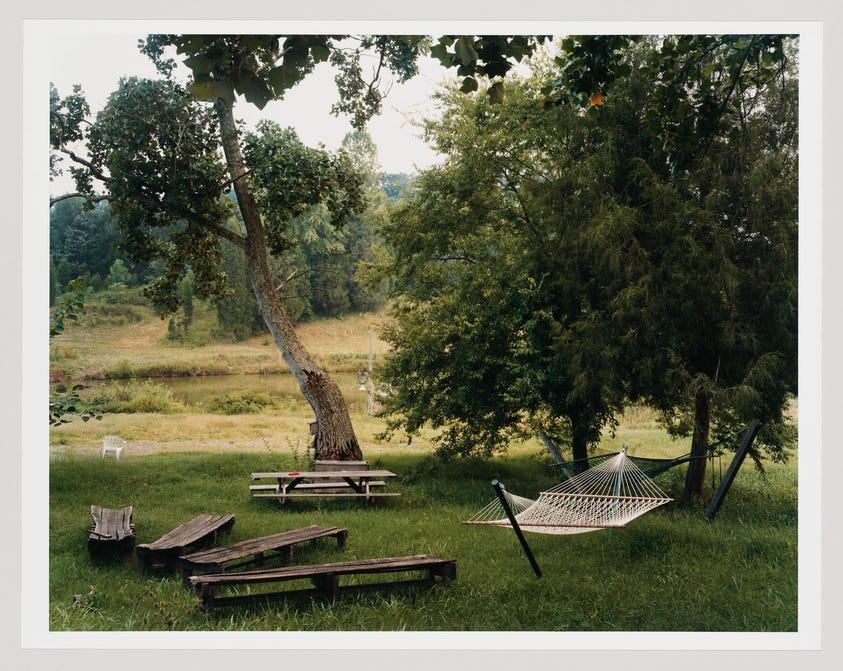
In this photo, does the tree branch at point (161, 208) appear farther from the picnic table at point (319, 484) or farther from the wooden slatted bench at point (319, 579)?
the wooden slatted bench at point (319, 579)

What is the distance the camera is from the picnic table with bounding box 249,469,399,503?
489 cm

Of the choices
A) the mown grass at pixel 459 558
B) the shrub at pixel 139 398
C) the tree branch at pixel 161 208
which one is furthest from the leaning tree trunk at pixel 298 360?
the shrub at pixel 139 398

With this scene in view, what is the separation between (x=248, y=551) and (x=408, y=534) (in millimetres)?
1103

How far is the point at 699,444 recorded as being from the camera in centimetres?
484

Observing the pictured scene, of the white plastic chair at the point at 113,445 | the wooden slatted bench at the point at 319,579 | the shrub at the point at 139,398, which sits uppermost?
the shrub at the point at 139,398

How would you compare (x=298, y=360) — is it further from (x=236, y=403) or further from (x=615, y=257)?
(x=615, y=257)

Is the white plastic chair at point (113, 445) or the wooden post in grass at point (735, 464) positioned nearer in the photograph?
the wooden post in grass at point (735, 464)

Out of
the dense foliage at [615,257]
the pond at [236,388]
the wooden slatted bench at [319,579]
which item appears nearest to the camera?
the wooden slatted bench at [319,579]

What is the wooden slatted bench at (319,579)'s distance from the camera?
306 cm

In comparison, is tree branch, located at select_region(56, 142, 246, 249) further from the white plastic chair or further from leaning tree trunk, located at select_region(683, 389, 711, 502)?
leaning tree trunk, located at select_region(683, 389, 711, 502)

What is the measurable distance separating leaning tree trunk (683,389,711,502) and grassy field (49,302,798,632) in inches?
7.4

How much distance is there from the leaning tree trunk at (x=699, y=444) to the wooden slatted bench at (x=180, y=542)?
2.83 m

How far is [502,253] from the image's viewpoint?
522 cm

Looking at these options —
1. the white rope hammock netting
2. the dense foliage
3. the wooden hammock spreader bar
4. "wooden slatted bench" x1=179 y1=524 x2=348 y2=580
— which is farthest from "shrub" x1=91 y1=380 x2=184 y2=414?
the wooden hammock spreader bar
